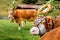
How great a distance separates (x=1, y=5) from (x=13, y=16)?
39.2ft

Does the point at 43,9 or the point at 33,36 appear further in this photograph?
the point at 33,36

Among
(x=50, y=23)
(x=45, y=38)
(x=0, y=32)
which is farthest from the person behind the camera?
(x=0, y=32)

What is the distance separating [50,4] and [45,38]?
18.5ft

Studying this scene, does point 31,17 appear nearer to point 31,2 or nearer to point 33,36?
point 33,36

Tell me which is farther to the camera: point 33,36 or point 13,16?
point 13,16

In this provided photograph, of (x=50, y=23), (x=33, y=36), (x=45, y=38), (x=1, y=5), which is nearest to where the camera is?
(x=45, y=38)

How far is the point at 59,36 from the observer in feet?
8.34

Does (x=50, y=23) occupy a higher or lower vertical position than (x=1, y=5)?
higher

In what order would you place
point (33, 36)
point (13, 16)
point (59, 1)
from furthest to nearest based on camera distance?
point (59, 1), point (13, 16), point (33, 36)

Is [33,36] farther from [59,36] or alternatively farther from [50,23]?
[59,36]

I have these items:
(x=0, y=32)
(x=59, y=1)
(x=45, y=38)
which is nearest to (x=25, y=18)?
(x=0, y=32)

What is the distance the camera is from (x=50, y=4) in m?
8.30

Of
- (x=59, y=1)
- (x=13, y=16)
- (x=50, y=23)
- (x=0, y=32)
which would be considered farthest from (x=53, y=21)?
(x=59, y=1)

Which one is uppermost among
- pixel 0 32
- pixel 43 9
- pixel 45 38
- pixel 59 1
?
pixel 45 38
